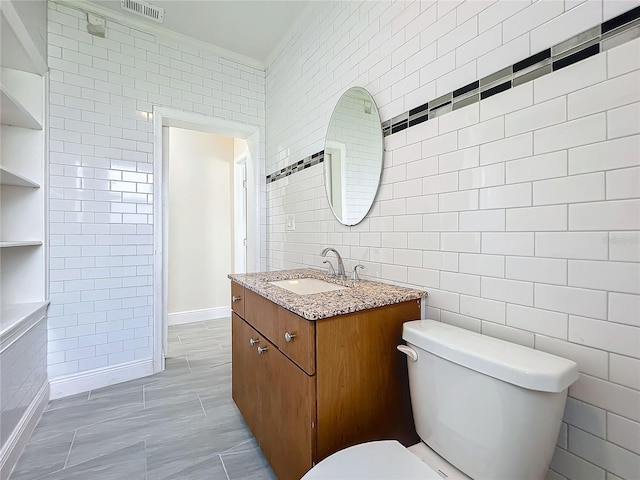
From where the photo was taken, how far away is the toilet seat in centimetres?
80

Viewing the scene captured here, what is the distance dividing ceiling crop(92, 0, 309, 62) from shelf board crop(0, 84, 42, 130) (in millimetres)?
1029

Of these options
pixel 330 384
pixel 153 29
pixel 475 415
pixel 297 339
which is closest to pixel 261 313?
pixel 297 339

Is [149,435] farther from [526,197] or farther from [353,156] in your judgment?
[526,197]

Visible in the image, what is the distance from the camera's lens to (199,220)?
3875mm

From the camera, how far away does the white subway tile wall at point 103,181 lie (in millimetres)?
2107

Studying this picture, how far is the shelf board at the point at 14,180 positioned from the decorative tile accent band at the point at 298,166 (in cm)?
165

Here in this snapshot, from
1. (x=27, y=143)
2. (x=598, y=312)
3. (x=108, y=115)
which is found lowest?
(x=598, y=312)

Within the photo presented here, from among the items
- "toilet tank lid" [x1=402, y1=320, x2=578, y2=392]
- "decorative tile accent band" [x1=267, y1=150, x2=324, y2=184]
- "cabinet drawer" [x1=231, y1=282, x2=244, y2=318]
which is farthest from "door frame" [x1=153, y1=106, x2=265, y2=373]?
"toilet tank lid" [x1=402, y1=320, x2=578, y2=392]

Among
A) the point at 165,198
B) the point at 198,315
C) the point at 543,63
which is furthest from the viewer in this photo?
the point at 198,315

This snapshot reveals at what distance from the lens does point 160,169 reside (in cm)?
247

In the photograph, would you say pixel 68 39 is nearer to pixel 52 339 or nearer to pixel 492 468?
pixel 52 339

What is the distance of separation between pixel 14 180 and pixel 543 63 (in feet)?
8.71

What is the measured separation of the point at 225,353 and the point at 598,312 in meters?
2.78

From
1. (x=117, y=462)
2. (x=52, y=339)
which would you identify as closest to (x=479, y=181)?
(x=117, y=462)
